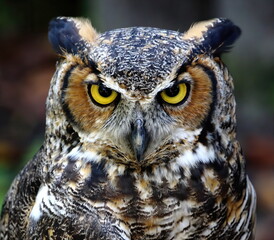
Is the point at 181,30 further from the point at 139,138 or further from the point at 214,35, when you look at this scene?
the point at 139,138

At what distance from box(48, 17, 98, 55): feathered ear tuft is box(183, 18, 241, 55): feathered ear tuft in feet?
0.99

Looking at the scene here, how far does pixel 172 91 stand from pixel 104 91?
193mm

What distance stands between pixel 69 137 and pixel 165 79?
1.32 feet

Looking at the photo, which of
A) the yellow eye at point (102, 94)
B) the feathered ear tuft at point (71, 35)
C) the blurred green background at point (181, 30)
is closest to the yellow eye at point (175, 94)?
the yellow eye at point (102, 94)

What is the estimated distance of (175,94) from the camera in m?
2.11

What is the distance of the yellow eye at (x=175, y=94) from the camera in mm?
2084

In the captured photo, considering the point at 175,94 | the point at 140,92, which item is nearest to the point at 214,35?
the point at 175,94

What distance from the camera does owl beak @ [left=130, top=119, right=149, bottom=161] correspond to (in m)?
2.07

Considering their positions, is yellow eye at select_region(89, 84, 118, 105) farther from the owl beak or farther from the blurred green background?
the blurred green background

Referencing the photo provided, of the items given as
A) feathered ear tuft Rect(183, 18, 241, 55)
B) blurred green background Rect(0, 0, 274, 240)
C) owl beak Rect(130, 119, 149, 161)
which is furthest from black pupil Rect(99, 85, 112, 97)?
blurred green background Rect(0, 0, 274, 240)

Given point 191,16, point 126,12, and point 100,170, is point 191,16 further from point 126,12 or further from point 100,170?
point 100,170

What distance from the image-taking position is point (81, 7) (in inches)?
290

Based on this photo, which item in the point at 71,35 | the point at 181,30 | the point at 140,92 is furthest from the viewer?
the point at 181,30

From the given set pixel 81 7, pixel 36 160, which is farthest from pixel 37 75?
pixel 36 160
